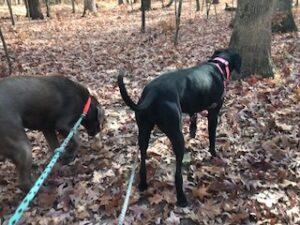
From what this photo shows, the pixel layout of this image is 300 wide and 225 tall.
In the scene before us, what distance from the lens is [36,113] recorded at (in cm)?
516

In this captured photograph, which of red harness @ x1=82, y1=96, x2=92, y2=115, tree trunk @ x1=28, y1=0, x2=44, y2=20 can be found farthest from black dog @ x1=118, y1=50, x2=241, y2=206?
tree trunk @ x1=28, y1=0, x2=44, y2=20

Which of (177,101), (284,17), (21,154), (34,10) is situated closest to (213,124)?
(177,101)

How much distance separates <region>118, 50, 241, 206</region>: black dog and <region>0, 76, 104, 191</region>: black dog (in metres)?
1.38

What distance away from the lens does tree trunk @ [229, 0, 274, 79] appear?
333 inches

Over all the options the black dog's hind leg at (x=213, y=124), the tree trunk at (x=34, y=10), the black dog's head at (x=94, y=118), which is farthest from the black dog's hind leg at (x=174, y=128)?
the tree trunk at (x=34, y=10)

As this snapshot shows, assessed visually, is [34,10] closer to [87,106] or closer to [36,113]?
[87,106]

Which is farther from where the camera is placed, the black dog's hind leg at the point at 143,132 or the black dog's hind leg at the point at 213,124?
the black dog's hind leg at the point at 213,124

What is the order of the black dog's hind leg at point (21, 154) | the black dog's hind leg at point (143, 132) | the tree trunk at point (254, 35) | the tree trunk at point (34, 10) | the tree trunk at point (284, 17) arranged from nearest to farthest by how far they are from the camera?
the black dog's hind leg at point (143, 132) → the black dog's hind leg at point (21, 154) → the tree trunk at point (254, 35) → the tree trunk at point (284, 17) → the tree trunk at point (34, 10)

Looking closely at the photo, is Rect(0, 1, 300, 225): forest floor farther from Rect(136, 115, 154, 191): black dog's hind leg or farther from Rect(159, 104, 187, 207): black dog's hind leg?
Rect(136, 115, 154, 191): black dog's hind leg

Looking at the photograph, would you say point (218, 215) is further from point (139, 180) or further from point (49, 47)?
point (49, 47)

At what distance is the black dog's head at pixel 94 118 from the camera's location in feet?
19.8

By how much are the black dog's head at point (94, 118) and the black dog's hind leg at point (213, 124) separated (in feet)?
5.43

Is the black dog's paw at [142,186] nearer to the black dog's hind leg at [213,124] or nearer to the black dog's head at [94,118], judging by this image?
the black dog's hind leg at [213,124]

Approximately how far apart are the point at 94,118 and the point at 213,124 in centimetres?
179
